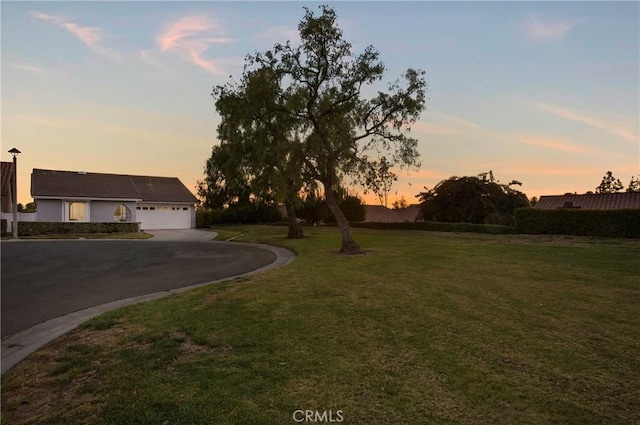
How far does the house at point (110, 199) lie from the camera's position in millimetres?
28859

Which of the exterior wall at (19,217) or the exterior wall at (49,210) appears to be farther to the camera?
the exterior wall at (49,210)

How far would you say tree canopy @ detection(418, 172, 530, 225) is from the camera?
31.9 metres

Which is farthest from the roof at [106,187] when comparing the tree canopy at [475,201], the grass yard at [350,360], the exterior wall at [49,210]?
the grass yard at [350,360]

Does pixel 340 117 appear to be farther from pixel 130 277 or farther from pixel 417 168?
pixel 130 277

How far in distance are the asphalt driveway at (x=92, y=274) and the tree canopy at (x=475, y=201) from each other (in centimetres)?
2219

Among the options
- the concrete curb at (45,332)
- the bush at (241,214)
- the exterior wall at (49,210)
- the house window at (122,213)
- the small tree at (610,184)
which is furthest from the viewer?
the small tree at (610,184)

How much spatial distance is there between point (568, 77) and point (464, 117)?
459 centimetres

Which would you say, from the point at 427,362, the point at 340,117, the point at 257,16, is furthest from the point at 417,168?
the point at 427,362

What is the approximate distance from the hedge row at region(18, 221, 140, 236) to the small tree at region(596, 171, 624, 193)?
59.1 meters

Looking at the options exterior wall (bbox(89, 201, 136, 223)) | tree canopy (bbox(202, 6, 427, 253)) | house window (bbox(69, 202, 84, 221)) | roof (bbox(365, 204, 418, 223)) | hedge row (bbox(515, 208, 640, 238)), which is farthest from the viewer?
roof (bbox(365, 204, 418, 223))

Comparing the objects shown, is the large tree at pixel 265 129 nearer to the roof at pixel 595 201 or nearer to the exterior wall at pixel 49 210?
the exterior wall at pixel 49 210

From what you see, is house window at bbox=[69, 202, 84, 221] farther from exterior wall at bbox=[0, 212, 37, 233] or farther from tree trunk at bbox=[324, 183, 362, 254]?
tree trunk at bbox=[324, 183, 362, 254]

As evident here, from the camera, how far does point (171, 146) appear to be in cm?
2333

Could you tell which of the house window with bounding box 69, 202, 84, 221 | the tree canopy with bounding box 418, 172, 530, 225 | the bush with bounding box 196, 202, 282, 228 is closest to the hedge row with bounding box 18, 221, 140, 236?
the house window with bounding box 69, 202, 84, 221
